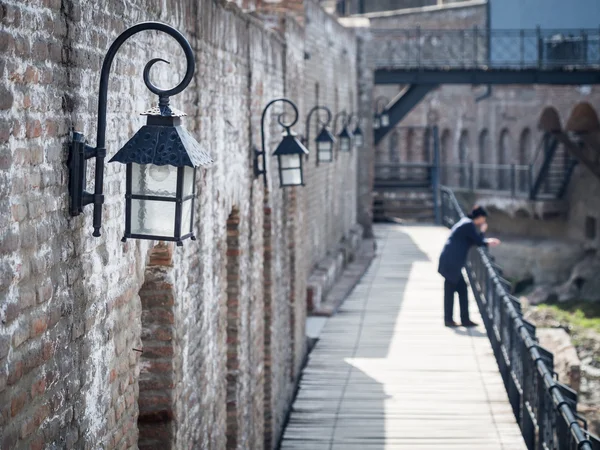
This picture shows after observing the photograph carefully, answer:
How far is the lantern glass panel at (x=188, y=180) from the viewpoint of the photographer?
396 cm

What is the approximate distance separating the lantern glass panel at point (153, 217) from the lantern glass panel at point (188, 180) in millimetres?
81

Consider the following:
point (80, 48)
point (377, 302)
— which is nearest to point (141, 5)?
point (80, 48)

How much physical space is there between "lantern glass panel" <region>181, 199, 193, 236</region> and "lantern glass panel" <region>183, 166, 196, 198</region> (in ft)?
0.12

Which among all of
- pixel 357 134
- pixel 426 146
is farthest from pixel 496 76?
pixel 426 146

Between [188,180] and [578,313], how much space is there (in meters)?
20.5

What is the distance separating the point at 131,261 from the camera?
4.70m

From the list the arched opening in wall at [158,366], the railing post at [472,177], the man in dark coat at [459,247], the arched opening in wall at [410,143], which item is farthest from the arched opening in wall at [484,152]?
the arched opening in wall at [158,366]

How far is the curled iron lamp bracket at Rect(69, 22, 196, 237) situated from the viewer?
3727 mm

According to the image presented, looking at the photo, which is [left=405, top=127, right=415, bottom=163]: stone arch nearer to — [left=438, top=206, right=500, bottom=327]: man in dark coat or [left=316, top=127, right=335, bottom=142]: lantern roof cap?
[left=316, top=127, right=335, bottom=142]: lantern roof cap

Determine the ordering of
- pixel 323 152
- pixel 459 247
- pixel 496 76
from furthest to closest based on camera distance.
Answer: pixel 496 76 < pixel 323 152 < pixel 459 247

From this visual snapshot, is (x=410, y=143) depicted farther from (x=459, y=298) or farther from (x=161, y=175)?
(x=161, y=175)

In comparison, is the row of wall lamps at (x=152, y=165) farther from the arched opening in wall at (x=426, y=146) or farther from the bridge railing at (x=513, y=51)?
the arched opening in wall at (x=426, y=146)

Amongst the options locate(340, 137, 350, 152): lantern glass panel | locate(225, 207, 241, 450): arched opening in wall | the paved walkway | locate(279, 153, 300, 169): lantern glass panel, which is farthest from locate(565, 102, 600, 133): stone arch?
locate(225, 207, 241, 450): arched opening in wall

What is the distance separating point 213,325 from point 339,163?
1242cm
